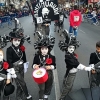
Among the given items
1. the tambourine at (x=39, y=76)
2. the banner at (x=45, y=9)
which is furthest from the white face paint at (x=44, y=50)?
the banner at (x=45, y=9)

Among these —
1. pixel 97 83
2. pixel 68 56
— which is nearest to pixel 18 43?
pixel 68 56

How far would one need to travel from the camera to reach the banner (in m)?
8.36

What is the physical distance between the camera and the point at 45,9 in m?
8.39

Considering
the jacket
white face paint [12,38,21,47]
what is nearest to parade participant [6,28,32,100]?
white face paint [12,38,21,47]

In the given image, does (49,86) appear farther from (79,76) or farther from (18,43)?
(79,76)

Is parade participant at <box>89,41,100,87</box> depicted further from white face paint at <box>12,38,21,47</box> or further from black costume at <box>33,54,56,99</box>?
white face paint at <box>12,38,21,47</box>

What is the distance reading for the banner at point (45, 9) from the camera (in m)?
8.36

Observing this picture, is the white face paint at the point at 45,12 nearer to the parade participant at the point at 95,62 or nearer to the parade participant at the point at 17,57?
the parade participant at the point at 17,57

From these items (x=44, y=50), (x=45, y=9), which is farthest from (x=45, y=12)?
(x=44, y=50)

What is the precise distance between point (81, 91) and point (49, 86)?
0.89m

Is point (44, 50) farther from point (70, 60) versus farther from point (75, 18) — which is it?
point (75, 18)

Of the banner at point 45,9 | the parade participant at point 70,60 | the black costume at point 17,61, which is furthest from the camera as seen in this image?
the banner at point 45,9

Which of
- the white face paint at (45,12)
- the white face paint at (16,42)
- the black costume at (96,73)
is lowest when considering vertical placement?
the black costume at (96,73)

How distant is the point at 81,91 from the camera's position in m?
3.92
